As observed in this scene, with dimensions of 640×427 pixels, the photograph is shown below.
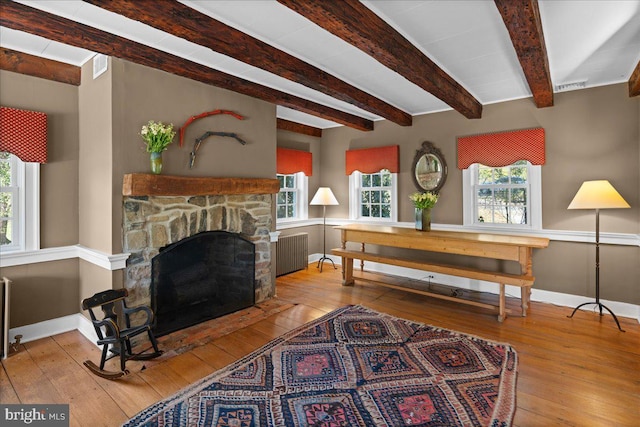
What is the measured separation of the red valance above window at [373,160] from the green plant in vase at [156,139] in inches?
132

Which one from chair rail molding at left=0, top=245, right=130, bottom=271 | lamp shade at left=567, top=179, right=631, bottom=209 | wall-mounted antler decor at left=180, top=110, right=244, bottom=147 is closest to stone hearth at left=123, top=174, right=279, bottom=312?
chair rail molding at left=0, top=245, right=130, bottom=271

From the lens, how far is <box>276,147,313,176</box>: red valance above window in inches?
213

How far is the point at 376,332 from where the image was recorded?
10.7ft

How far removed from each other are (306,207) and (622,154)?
4.37 m

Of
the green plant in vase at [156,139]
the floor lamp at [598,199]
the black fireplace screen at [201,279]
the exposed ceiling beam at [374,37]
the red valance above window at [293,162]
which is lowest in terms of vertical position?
the black fireplace screen at [201,279]

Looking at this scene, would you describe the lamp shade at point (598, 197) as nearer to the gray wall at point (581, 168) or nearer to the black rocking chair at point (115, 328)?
the gray wall at point (581, 168)

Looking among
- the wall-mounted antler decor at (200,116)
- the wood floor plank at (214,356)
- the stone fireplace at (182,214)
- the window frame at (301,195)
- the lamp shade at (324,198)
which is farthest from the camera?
the window frame at (301,195)

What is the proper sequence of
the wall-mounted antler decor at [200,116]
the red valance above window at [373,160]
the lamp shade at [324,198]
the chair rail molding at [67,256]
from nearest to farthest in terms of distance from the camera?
the chair rail molding at [67,256] → the wall-mounted antler decor at [200,116] → the red valance above window at [373,160] → the lamp shade at [324,198]

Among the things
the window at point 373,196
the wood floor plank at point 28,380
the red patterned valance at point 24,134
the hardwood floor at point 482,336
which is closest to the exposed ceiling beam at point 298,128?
the window at point 373,196

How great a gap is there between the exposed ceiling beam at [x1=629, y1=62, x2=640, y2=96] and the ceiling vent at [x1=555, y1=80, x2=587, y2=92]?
1.26 ft

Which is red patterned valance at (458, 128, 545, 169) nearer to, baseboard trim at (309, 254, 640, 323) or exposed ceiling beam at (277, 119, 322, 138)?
baseboard trim at (309, 254, 640, 323)

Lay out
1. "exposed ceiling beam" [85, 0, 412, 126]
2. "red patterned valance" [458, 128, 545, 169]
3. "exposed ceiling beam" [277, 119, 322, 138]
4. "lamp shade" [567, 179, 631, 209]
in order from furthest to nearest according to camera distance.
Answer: "exposed ceiling beam" [277, 119, 322, 138] < "red patterned valance" [458, 128, 545, 169] < "lamp shade" [567, 179, 631, 209] < "exposed ceiling beam" [85, 0, 412, 126]

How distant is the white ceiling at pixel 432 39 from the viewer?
2.23 m

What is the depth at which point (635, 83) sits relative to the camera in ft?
10.7
